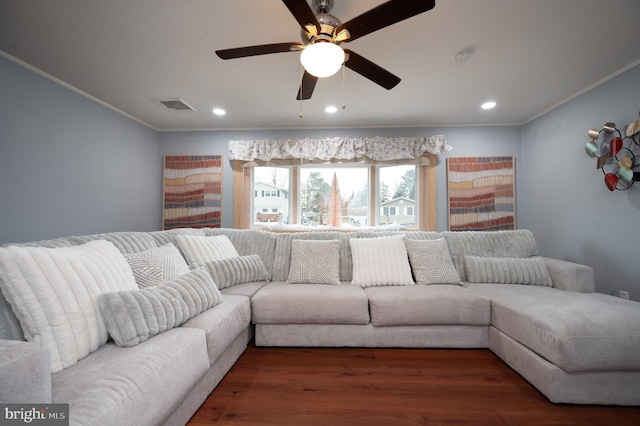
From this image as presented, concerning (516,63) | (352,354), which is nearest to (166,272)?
(352,354)

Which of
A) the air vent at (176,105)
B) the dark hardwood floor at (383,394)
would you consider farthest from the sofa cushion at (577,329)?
the air vent at (176,105)

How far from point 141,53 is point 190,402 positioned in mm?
2752

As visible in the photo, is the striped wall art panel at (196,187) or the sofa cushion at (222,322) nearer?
the sofa cushion at (222,322)

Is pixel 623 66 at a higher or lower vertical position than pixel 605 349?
higher

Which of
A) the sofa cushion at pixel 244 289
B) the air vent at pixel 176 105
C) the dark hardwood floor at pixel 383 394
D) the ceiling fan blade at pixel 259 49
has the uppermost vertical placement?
the air vent at pixel 176 105

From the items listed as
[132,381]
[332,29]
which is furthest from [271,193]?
[132,381]

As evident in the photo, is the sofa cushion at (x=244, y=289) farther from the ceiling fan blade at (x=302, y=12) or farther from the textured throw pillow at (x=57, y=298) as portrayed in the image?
the ceiling fan blade at (x=302, y=12)

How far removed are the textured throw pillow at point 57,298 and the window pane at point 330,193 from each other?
3.41 m

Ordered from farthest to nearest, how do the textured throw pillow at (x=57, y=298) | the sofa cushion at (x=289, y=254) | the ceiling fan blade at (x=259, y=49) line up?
the sofa cushion at (x=289, y=254)
the ceiling fan blade at (x=259, y=49)
the textured throw pillow at (x=57, y=298)

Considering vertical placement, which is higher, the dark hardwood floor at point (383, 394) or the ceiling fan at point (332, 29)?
the ceiling fan at point (332, 29)

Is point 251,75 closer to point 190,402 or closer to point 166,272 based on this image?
point 166,272

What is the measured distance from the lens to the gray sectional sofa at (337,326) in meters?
0.87

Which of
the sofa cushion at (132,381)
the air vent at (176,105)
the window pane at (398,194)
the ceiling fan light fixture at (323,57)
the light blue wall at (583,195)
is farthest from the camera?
the window pane at (398,194)

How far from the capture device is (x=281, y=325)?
1.97 m
